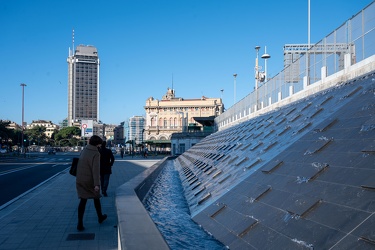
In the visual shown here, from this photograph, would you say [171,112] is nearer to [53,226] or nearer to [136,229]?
[53,226]

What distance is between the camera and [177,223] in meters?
6.75

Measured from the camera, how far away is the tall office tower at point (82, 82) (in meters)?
190

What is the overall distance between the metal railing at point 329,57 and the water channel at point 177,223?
256 inches

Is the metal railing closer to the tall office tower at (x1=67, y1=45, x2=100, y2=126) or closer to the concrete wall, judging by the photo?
the concrete wall

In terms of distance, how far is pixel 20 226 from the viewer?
8.11 metres

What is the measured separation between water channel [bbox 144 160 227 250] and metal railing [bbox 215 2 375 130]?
650 cm

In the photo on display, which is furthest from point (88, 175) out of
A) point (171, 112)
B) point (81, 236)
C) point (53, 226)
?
point (171, 112)

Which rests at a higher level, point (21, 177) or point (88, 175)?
point (88, 175)

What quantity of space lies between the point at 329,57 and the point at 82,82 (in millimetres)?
190503

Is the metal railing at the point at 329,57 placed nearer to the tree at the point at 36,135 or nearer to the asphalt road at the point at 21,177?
the asphalt road at the point at 21,177

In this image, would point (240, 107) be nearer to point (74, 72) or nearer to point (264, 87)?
point (264, 87)

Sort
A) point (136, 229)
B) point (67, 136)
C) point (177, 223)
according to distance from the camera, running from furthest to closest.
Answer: point (67, 136) → point (177, 223) → point (136, 229)

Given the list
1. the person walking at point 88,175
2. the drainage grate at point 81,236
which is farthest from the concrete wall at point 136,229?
the drainage grate at point 81,236

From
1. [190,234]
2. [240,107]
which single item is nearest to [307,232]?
[190,234]
